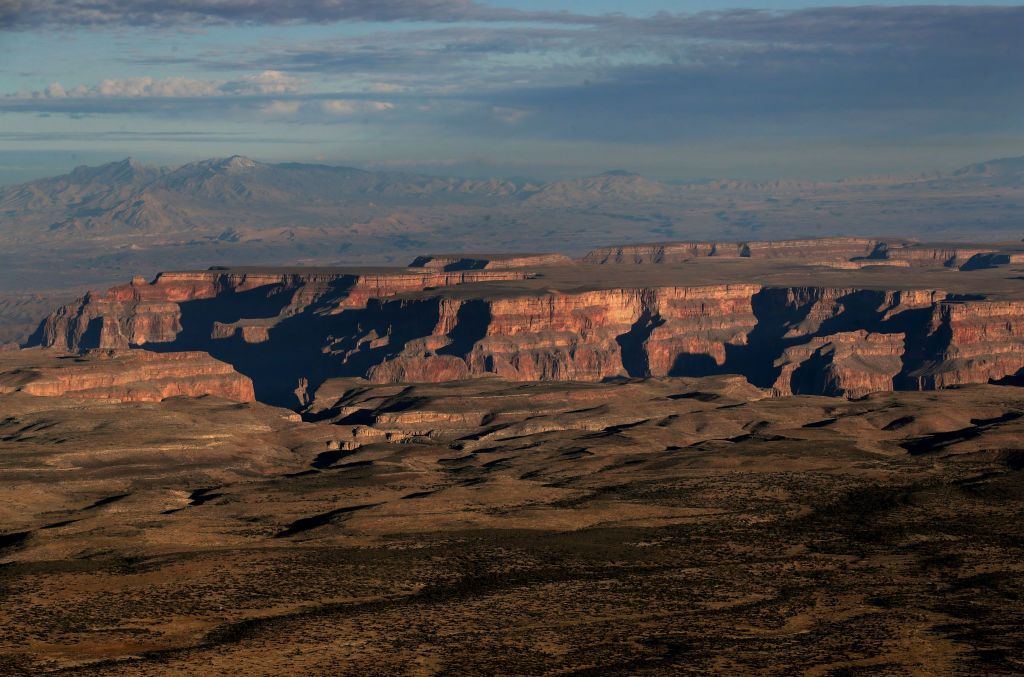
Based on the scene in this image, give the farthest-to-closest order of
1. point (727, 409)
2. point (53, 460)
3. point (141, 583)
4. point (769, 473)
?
point (727, 409)
point (53, 460)
point (769, 473)
point (141, 583)

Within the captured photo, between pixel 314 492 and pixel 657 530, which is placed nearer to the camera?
pixel 657 530

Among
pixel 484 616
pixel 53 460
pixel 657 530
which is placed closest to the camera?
pixel 484 616

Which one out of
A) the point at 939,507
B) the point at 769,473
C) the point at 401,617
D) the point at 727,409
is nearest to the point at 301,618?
the point at 401,617

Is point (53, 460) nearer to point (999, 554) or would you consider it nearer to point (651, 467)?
point (651, 467)

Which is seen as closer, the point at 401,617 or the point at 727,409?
the point at 401,617

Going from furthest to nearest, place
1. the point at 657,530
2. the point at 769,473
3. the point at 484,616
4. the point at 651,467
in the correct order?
the point at 651,467
the point at 769,473
the point at 657,530
the point at 484,616

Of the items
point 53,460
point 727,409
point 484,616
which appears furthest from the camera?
point 727,409

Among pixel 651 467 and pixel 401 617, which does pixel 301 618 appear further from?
pixel 651 467

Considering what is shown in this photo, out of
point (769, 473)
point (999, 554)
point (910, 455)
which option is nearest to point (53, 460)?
point (769, 473)
